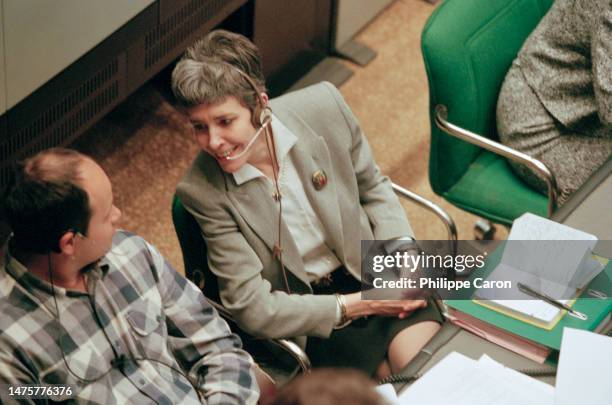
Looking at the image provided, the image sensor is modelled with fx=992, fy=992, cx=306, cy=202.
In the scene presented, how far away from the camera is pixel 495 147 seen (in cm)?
246

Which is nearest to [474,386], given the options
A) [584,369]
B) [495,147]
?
[584,369]

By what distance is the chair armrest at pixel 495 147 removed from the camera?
2.45m

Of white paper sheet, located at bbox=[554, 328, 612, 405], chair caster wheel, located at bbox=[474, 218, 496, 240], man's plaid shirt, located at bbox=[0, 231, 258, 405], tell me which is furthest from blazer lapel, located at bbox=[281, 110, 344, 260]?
chair caster wheel, located at bbox=[474, 218, 496, 240]

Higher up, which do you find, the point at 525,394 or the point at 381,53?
the point at 525,394

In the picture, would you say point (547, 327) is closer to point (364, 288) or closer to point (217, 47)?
point (364, 288)

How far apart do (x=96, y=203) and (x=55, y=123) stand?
1.13m

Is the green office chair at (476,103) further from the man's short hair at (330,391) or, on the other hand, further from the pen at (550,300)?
the man's short hair at (330,391)

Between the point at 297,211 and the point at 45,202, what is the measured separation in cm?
67

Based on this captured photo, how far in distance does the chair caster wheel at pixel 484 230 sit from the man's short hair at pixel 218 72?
1276mm

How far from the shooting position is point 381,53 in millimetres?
3863

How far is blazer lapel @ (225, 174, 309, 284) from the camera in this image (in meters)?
2.08

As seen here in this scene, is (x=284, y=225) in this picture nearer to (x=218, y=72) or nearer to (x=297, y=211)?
(x=297, y=211)

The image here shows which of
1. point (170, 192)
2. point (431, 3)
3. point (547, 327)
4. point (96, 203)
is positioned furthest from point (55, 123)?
point (431, 3)

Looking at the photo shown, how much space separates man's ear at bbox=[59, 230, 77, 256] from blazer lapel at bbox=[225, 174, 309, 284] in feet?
1.39
